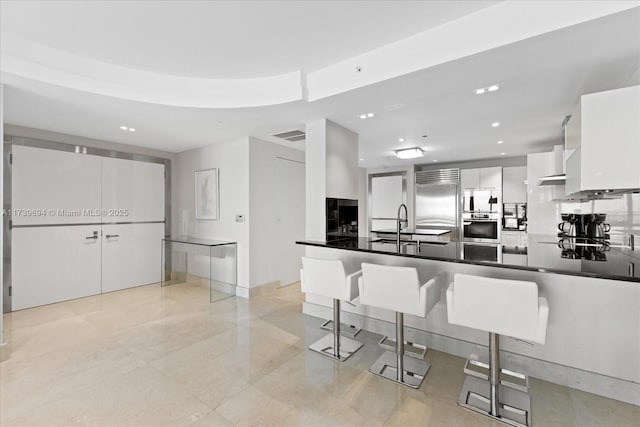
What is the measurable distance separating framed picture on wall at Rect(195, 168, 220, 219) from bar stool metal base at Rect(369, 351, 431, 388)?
348 cm

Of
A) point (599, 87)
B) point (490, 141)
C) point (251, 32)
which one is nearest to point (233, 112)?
point (251, 32)

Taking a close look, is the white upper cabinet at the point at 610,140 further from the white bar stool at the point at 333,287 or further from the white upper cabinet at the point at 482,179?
the white upper cabinet at the point at 482,179

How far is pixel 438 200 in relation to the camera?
6.51 meters

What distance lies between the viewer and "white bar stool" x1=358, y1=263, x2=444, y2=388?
7.27 feet

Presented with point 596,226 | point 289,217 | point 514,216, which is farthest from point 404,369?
point 514,216

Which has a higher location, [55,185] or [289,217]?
[55,185]

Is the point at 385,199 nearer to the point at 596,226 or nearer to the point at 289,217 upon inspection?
the point at 289,217

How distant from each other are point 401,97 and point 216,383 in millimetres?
2966

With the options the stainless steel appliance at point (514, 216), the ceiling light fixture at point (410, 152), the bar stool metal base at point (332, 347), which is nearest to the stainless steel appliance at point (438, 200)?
the stainless steel appliance at point (514, 216)

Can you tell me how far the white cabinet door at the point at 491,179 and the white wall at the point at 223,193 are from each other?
458 centimetres

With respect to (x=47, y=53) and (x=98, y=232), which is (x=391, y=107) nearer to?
(x=47, y=53)

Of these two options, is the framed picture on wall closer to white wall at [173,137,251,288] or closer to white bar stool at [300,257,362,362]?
white wall at [173,137,251,288]

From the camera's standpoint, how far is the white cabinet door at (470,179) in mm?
5883

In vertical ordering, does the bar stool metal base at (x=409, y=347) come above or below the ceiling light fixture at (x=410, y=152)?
below
